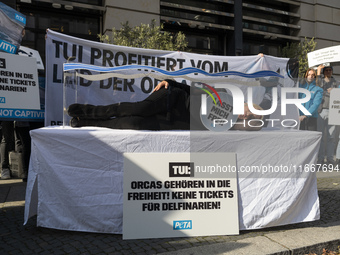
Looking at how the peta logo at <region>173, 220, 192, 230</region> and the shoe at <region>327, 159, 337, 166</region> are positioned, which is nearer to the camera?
the peta logo at <region>173, 220, 192, 230</region>

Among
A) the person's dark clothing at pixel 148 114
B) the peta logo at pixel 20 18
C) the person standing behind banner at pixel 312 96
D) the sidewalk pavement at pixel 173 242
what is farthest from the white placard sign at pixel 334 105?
the peta logo at pixel 20 18

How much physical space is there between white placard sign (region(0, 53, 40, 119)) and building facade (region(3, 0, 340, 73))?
219 inches

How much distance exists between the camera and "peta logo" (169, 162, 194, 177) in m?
2.81

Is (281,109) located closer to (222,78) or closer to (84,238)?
(222,78)

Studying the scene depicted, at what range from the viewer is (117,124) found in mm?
3104

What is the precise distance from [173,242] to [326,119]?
480 cm

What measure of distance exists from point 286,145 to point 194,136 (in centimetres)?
92

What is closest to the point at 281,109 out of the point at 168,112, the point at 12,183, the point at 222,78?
the point at 222,78

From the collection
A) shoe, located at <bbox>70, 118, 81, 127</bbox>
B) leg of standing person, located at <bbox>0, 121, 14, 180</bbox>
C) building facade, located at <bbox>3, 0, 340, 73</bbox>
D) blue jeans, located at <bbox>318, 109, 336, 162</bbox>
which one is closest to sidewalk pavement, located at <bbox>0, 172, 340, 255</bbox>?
shoe, located at <bbox>70, 118, 81, 127</bbox>

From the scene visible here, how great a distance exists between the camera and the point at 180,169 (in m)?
2.82

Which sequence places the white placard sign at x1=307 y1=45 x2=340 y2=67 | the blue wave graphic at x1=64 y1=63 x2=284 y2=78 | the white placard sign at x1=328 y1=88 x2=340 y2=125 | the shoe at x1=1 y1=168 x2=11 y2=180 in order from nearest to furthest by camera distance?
the blue wave graphic at x1=64 y1=63 x2=284 y2=78
the shoe at x1=1 y1=168 x2=11 y2=180
the white placard sign at x1=328 y1=88 x2=340 y2=125
the white placard sign at x1=307 y1=45 x2=340 y2=67

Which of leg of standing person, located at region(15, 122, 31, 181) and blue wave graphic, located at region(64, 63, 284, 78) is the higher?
blue wave graphic, located at region(64, 63, 284, 78)

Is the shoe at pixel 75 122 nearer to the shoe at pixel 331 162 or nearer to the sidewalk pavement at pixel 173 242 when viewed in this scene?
the sidewalk pavement at pixel 173 242

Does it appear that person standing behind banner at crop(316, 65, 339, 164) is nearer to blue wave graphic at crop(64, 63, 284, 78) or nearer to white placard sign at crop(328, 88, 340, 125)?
white placard sign at crop(328, 88, 340, 125)
